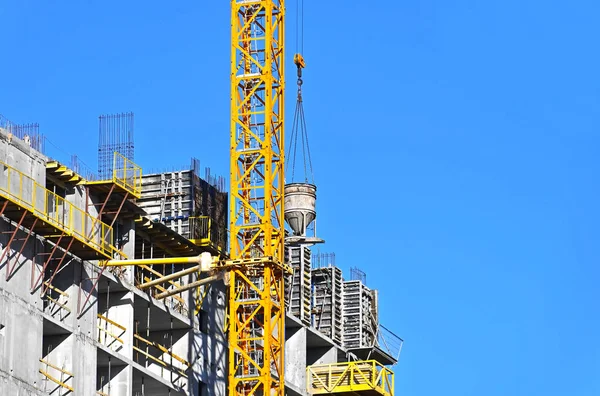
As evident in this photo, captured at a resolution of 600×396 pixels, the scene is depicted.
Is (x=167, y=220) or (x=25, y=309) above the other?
(x=167, y=220)

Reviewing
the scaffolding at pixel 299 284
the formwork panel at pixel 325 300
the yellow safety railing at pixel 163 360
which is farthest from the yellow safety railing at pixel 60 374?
the formwork panel at pixel 325 300

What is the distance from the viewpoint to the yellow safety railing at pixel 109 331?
280 ft

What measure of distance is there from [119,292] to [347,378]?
23.3m

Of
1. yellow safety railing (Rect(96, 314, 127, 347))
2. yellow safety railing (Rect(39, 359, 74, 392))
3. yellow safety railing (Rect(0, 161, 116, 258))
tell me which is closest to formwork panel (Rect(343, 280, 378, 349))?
yellow safety railing (Rect(96, 314, 127, 347))

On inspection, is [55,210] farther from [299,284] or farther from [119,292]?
[299,284]

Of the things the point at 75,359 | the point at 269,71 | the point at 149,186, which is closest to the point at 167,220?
the point at 149,186

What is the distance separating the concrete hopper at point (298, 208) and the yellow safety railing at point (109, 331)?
23.9 metres

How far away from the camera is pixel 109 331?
86.1 m

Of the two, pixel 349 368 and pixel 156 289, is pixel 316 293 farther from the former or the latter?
pixel 156 289

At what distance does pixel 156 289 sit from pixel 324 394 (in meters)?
18.3

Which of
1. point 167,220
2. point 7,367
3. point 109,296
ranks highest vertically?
point 167,220

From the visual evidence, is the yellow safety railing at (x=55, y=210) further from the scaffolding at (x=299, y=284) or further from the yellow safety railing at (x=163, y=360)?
the scaffolding at (x=299, y=284)

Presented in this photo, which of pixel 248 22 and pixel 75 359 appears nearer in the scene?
pixel 75 359

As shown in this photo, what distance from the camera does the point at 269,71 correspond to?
97.0m
